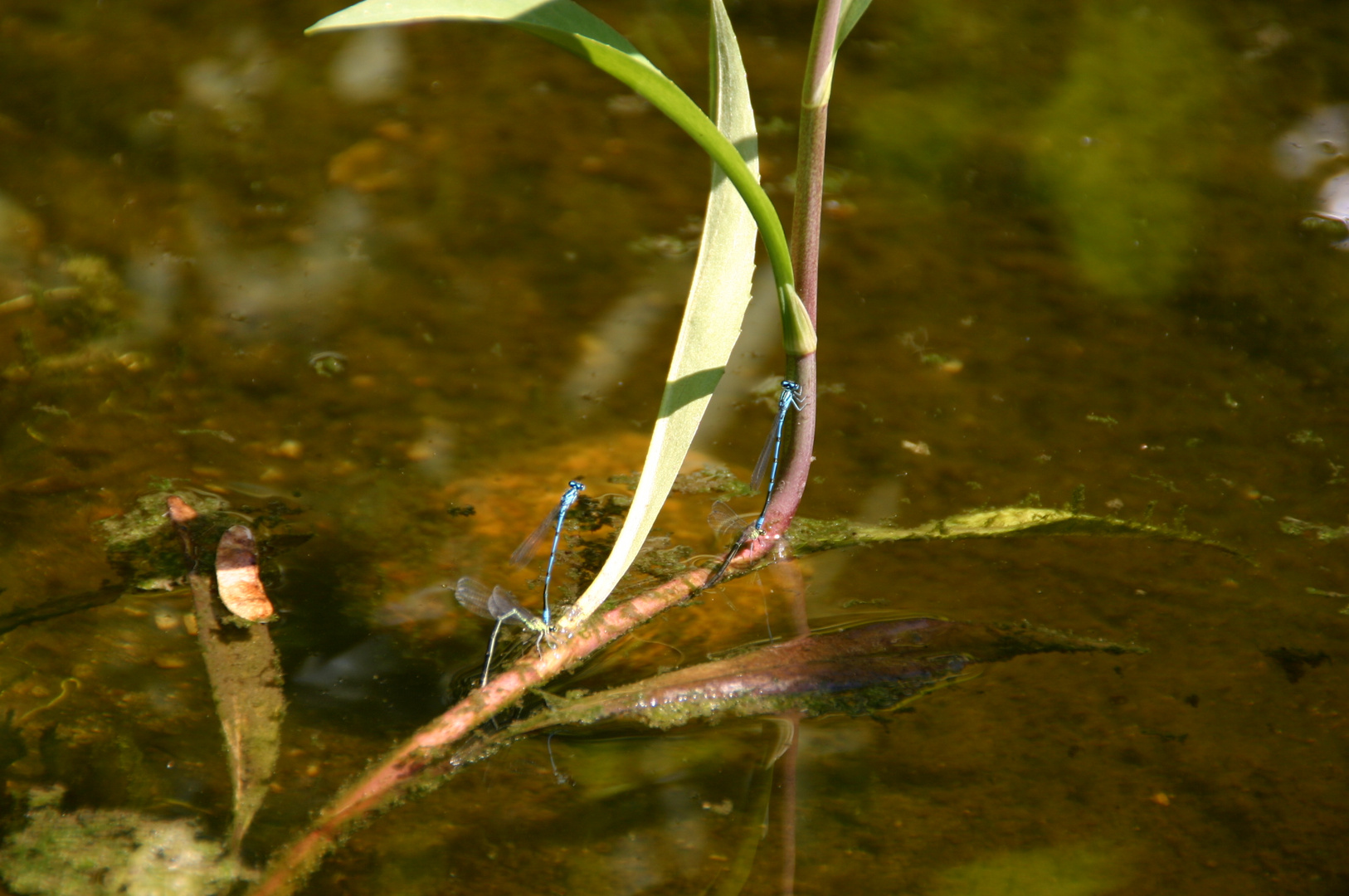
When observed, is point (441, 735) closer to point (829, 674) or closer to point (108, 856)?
point (108, 856)

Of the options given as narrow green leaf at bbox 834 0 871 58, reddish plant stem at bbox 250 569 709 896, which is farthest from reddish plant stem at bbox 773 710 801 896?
narrow green leaf at bbox 834 0 871 58

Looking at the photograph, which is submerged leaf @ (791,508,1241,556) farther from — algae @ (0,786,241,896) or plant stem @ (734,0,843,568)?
algae @ (0,786,241,896)

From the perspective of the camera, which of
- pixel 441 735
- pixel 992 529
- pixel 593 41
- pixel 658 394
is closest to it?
pixel 593 41

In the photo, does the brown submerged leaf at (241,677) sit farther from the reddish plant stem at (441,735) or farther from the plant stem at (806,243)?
the plant stem at (806,243)

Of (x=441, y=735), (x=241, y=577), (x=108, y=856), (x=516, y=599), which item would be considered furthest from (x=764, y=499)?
(x=108, y=856)

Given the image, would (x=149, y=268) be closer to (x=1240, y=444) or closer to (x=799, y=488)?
(x=799, y=488)
